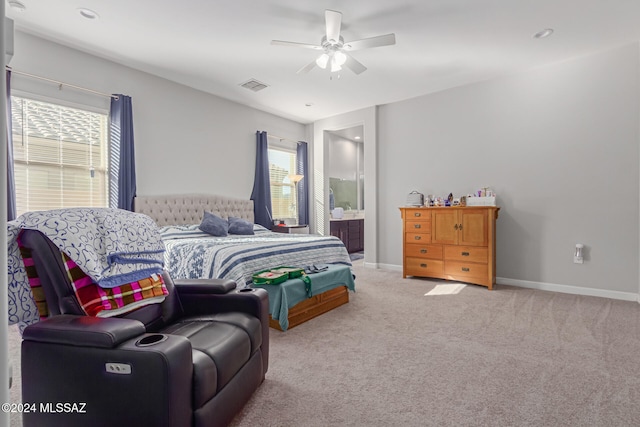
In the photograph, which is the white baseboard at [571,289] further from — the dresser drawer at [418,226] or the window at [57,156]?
the window at [57,156]

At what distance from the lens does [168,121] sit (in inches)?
184

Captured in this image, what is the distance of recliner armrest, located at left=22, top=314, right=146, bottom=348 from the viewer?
48.8 inches

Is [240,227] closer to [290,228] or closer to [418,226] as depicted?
[290,228]

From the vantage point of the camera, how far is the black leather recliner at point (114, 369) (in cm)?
121

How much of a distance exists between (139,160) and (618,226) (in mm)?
5957

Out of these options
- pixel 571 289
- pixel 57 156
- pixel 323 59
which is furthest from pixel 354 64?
pixel 571 289

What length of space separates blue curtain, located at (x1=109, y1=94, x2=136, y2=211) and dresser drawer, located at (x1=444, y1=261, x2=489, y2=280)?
14.3 feet

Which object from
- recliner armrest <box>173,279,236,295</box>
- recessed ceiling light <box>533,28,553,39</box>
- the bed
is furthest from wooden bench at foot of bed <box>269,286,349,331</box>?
recessed ceiling light <box>533,28,553,39</box>

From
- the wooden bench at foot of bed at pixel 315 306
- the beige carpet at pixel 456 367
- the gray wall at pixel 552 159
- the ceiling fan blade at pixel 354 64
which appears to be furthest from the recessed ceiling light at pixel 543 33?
the wooden bench at foot of bed at pixel 315 306

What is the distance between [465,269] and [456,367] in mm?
2583

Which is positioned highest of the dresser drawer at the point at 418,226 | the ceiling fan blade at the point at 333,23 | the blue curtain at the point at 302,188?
the ceiling fan blade at the point at 333,23

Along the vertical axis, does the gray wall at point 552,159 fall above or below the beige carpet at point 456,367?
above

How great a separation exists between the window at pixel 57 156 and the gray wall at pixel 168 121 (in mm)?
217

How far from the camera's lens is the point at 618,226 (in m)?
3.82
